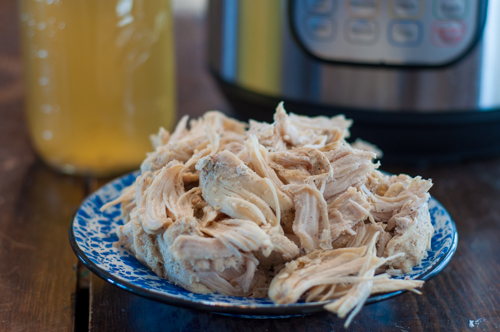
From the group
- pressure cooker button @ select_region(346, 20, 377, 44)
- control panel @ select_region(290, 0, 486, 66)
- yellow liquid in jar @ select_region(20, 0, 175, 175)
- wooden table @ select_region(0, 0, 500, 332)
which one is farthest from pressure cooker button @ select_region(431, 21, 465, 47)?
yellow liquid in jar @ select_region(20, 0, 175, 175)

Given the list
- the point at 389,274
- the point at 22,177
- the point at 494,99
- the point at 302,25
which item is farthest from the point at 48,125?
the point at 494,99

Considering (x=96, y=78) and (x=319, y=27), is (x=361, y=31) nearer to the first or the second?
(x=319, y=27)

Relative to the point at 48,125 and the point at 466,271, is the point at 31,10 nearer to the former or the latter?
the point at 48,125

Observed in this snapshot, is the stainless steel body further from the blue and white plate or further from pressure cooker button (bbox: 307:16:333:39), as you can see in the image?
the blue and white plate

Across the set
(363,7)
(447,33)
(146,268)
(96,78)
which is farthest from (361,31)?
(146,268)

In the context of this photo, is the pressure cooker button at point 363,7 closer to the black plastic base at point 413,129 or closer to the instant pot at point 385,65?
the instant pot at point 385,65
